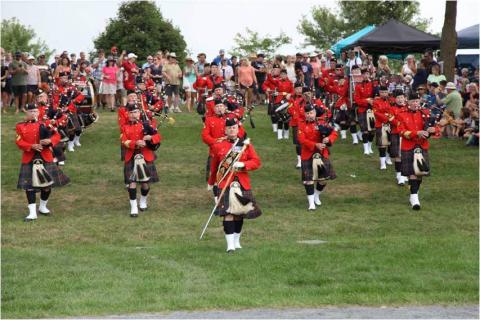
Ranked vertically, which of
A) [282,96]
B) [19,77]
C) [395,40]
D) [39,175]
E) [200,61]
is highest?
[395,40]

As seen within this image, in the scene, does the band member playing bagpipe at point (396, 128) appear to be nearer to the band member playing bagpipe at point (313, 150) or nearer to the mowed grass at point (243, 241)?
the mowed grass at point (243, 241)

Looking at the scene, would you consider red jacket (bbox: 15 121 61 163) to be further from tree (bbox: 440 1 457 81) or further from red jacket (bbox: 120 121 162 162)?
tree (bbox: 440 1 457 81)

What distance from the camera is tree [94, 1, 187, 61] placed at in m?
37.2

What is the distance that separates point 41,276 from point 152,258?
5.12 feet

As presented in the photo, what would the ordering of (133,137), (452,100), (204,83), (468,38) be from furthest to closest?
(468,38) < (452,100) < (204,83) < (133,137)

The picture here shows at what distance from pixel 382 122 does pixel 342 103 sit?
3.80 metres

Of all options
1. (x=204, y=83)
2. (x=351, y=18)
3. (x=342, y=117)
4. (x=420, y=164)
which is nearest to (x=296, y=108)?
(x=204, y=83)

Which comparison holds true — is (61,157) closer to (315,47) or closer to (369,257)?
(369,257)

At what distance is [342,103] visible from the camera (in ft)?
71.5

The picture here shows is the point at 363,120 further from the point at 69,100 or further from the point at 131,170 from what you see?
the point at 131,170

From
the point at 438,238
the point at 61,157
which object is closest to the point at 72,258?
the point at 438,238

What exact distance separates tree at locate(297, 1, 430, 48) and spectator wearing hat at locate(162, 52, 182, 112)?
61.5ft

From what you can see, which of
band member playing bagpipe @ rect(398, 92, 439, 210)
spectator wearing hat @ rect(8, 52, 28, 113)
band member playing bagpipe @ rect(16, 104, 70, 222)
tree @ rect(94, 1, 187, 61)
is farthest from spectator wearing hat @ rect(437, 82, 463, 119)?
tree @ rect(94, 1, 187, 61)

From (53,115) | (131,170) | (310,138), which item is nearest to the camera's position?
(131,170)
